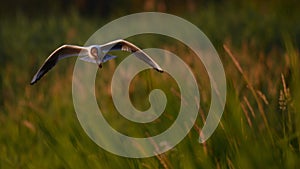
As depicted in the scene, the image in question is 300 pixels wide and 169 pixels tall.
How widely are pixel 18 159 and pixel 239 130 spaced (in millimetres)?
2019

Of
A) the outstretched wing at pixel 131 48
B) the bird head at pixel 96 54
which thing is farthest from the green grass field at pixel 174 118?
the bird head at pixel 96 54

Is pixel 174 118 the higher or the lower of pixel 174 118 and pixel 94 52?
the lower

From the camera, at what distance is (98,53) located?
238 cm

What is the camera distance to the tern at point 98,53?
2.36 meters

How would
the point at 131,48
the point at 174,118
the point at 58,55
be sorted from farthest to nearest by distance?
the point at 174,118
the point at 58,55
the point at 131,48

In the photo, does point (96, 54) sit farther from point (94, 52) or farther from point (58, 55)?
point (58, 55)

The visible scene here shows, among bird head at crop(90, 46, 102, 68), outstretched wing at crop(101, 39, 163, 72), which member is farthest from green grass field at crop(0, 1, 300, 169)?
bird head at crop(90, 46, 102, 68)

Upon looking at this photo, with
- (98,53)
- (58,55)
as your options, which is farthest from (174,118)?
(98,53)

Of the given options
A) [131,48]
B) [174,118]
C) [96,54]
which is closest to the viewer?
[96,54]

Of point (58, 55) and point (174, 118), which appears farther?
point (174, 118)

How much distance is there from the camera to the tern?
7.73ft

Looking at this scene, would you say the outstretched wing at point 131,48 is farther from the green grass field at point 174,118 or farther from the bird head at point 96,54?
the green grass field at point 174,118

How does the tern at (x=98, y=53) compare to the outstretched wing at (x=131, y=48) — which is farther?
the outstretched wing at (x=131, y=48)

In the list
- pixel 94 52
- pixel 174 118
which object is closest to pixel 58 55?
pixel 94 52
